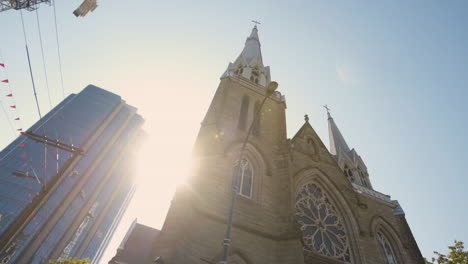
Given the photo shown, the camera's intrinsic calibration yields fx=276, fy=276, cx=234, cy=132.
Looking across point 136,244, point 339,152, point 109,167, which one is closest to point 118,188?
point 109,167

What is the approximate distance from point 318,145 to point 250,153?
6.10 metres

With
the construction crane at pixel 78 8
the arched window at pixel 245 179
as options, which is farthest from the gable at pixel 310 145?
the construction crane at pixel 78 8

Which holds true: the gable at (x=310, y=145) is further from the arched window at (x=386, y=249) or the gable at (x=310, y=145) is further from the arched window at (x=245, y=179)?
the arched window at (x=386, y=249)

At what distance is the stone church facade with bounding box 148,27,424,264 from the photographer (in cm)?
987

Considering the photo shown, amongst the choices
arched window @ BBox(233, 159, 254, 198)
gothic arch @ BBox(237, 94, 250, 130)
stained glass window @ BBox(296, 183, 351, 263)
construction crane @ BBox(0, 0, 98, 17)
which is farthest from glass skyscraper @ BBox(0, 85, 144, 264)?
stained glass window @ BBox(296, 183, 351, 263)

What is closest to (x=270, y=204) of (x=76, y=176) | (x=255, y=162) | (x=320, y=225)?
(x=255, y=162)

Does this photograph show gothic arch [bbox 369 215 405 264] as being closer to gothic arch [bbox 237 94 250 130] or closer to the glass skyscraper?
gothic arch [bbox 237 94 250 130]

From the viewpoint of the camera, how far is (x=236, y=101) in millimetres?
16812

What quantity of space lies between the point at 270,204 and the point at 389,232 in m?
8.71

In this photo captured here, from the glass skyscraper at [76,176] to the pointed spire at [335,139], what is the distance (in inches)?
1531

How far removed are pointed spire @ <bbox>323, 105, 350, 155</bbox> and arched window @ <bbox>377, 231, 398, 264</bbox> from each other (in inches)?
397

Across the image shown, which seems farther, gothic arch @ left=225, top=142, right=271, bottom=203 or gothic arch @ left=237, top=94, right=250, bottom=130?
gothic arch @ left=237, top=94, right=250, bottom=130

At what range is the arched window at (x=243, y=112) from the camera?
52.2 ft

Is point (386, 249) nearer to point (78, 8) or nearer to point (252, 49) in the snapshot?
point (252, 49)
